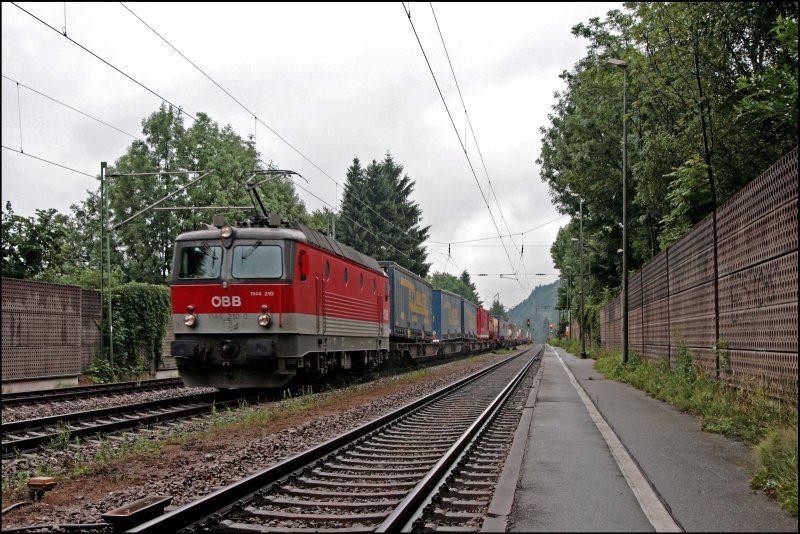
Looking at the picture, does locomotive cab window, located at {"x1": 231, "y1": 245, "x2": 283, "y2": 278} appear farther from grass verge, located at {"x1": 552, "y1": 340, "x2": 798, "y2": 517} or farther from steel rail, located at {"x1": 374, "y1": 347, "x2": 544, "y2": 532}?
grass verge, located at {"x1": 552, "y1": 340, "x2": 798, "y2": 517}

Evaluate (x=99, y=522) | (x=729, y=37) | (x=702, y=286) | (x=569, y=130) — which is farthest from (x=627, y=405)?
(x=569, y=130)

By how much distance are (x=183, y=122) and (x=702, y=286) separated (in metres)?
43.7

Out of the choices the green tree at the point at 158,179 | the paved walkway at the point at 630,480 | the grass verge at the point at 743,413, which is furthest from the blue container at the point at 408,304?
the green tree at the point at 158,179

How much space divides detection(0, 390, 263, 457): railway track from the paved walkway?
5936 millimetres

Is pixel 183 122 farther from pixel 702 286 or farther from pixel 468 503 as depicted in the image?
pixel 468 503

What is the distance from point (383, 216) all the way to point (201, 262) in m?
53.5

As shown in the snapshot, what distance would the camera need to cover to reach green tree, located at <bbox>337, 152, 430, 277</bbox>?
65875 millimetres

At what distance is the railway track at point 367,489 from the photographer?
568 centimetres

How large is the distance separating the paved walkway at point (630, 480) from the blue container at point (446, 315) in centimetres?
2440

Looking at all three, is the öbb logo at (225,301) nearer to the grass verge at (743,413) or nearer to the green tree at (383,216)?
the grass verge at (743,413)

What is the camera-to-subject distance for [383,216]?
223 feet

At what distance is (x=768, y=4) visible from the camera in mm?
15492

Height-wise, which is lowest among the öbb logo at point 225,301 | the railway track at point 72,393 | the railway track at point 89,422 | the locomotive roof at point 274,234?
the railway track at point 72,393

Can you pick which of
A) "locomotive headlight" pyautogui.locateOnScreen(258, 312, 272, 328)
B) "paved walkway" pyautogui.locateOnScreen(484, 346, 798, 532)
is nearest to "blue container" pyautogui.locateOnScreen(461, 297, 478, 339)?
"locomotive headlight" pyautogui.locateOnScreen(258, 312, 272, 328)
